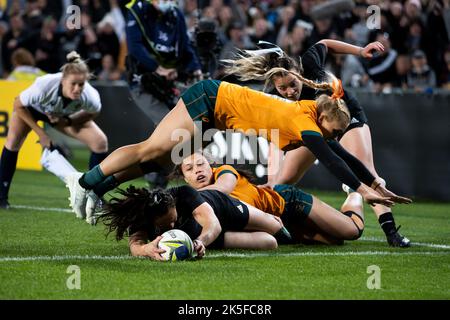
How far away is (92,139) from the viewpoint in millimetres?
10477

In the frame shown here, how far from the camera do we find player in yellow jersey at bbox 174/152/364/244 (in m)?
7.86

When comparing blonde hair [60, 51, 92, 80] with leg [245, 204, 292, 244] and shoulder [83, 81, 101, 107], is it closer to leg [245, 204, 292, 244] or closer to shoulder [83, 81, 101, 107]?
shoulder [83, 81, 101, 107]

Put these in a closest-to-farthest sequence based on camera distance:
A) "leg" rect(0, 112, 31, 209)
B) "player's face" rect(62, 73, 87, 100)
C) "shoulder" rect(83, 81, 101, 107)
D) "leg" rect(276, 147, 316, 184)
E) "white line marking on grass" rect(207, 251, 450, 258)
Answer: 1. "white line marking on grass" rect(207, 251, 450, 258)
2. "leg" rect(276, 147, 316, 184)
3. "player's face" rect(62, 73, 87, 100)
4. "shoulder" rect(83, 81, 101, 107)
5. "leg" rect(0, 112, 31, 209)

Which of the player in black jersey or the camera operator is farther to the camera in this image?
the camera operator

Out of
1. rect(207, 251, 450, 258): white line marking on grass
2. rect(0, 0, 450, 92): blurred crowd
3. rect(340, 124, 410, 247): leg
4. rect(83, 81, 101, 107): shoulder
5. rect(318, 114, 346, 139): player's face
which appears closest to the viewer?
rect(318, 114, 346, 139): player's face

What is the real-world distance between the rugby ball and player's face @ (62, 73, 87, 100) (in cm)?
341

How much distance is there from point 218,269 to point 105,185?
5.89 ft

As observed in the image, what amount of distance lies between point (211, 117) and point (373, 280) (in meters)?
2.01

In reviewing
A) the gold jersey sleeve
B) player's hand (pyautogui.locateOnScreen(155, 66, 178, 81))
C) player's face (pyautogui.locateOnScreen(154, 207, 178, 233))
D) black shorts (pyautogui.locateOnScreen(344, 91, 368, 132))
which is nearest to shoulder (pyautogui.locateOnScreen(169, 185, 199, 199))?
player's face (pyautogui.locateOnScreen(154, 207, 178, 233))

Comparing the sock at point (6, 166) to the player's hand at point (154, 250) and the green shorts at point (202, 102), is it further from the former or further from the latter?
the player's hand at point (154, 250)

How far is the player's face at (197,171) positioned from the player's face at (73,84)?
7.23 feet

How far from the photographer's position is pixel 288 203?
311 inches

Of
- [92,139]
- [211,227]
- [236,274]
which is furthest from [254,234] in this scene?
[92,139]

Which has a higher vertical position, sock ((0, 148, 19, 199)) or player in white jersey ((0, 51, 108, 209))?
player in white jersey ((0, 51, 108, 209))
